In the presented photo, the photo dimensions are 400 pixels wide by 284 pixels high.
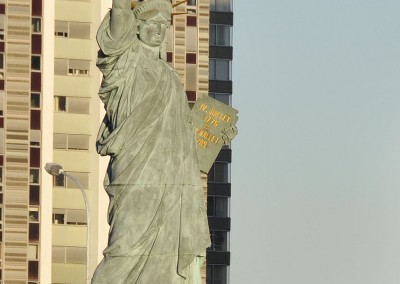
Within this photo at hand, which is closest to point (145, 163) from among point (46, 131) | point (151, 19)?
point (151, 19)

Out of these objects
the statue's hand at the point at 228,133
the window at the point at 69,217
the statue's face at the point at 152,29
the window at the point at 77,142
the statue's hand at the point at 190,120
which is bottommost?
the window at the point at 69,217

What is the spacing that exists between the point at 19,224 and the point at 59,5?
12.3 metres

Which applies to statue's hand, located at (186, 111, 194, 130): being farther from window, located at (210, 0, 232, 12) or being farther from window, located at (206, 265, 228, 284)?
window, located at (210, 0, 232, 12)

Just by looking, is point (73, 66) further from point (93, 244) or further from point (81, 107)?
point (93, 244)

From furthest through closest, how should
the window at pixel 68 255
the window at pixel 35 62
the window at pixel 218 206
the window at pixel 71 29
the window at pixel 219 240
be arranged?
the window at pixel 218 206 < the window at pixel 219 240 < the window at pixel 35 62 < the window at pixel 71 29 < the window at pixel 68 255

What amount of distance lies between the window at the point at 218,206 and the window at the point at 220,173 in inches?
54.0

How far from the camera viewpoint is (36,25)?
139125mm

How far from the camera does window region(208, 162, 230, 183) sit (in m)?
178

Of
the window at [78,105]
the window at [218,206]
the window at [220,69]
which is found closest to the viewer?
the window at [78,105]

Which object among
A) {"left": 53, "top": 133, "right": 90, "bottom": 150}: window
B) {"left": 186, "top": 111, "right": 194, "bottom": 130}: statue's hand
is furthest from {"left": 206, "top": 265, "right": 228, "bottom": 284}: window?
{"left": 186, "top": 111, "right": 194, "bottom": 130}: statue's hand

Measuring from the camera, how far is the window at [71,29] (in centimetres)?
13750

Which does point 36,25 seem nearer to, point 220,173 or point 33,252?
point 33,252

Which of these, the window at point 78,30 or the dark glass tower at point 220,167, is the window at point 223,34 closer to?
the dark glass tower at point 220,167

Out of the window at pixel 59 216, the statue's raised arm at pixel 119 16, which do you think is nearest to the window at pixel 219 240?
the window at pixel 59 216
